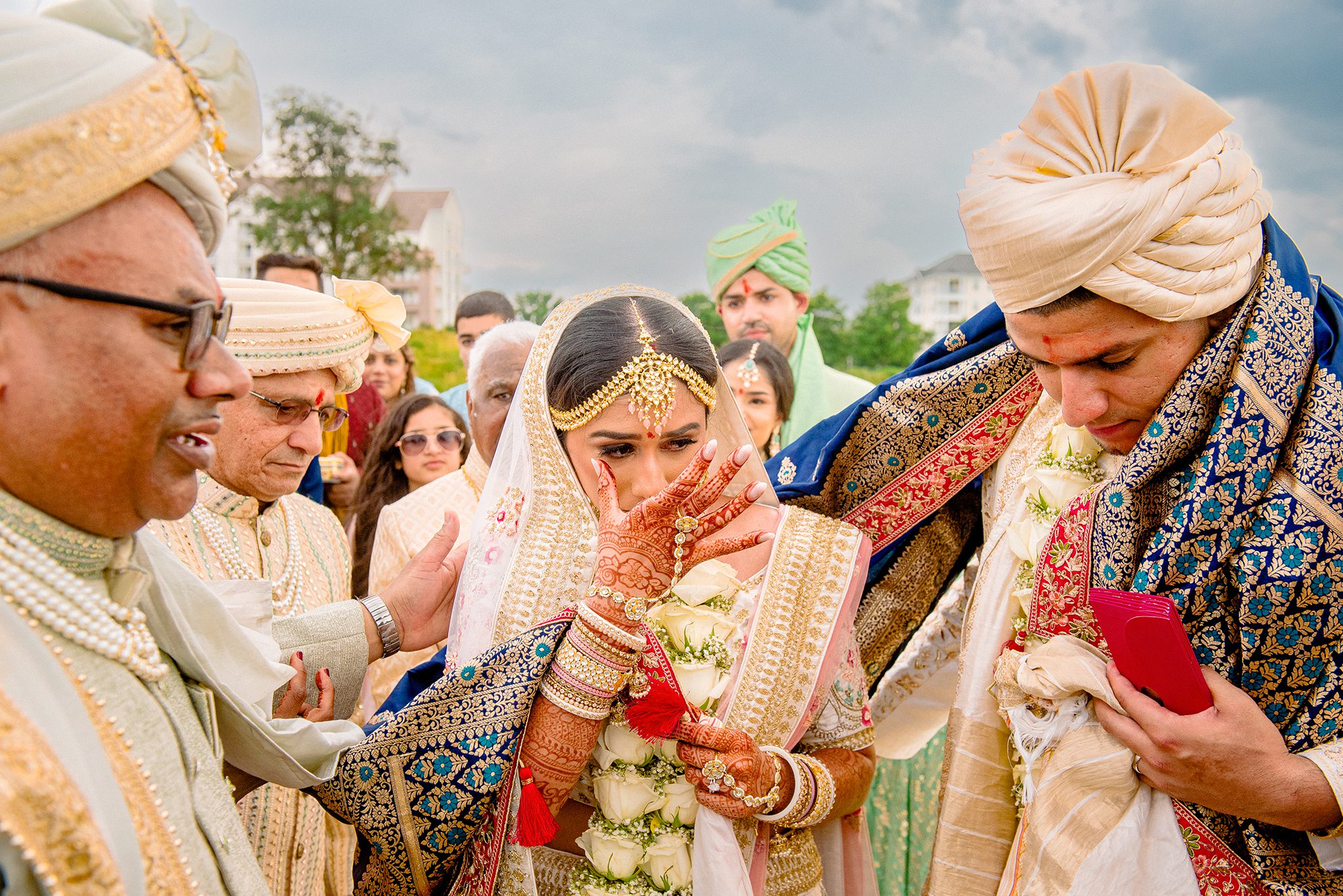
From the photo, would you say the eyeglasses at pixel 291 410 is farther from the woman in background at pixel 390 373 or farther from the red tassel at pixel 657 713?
the woman in background at pixel 390 373

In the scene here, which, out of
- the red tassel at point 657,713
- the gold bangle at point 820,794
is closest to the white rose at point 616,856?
the red tassel at point 657,713

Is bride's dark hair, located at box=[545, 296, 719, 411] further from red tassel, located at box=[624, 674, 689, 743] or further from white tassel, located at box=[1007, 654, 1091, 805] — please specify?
white tassel, located at box=[1007, 654, 1091, 805]

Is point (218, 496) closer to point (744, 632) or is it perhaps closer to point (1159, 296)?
point (744, 632)

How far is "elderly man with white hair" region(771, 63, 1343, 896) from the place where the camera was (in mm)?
1674

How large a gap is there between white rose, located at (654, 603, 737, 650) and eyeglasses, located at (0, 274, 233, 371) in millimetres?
1142

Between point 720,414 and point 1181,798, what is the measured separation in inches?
51.8

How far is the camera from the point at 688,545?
71.5 inches

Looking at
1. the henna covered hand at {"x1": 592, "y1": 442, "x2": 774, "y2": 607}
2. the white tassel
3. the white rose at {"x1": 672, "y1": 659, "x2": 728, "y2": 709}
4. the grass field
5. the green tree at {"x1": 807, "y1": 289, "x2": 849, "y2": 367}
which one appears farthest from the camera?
the green tree at {"x1": 807, "y1": 289, "x2": 849, "y2": 367}

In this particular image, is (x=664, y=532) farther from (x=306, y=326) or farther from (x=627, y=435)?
(x=306, y=326)

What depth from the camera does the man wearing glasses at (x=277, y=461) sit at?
8.05ft

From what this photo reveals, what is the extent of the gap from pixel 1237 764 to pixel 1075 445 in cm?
78

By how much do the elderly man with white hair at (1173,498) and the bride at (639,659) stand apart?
465 millimetres

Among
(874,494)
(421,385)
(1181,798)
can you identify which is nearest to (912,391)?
(874,494)

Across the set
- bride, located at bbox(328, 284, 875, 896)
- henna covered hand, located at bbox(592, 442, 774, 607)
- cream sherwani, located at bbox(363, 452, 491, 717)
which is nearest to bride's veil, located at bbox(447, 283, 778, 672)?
bride, located at bbox(328, 284, 875, 896)
